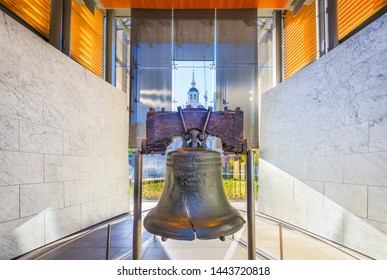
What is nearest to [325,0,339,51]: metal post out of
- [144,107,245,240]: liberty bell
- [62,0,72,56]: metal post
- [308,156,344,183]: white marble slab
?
[308,156,344,183]: white marble slab

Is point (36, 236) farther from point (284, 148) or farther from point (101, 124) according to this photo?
point (284, 148)

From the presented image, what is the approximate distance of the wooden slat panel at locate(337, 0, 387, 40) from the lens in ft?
11.3

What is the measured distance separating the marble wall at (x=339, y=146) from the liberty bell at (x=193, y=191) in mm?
2603

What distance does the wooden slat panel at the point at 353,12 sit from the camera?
3.44 m

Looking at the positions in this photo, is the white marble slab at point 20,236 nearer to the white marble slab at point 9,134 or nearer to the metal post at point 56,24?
the white marble slab at point 9,134

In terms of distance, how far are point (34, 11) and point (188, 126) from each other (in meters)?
4.07

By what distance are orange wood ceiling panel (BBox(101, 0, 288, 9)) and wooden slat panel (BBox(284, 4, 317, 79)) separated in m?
0.53

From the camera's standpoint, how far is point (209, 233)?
54.9 inches

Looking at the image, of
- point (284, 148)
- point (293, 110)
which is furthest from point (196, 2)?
Answer: point (284, 148)

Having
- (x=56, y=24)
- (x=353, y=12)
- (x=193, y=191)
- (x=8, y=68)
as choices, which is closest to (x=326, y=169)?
(x=353, y=12)

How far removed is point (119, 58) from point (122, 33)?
0.89 m

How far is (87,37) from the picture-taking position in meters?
5.25

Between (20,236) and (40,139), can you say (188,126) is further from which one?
(20,236)
